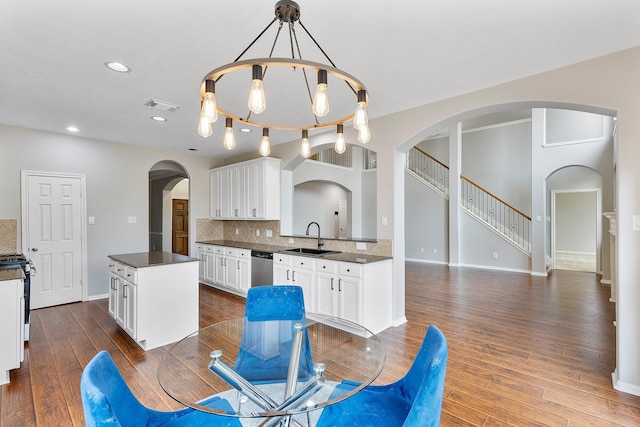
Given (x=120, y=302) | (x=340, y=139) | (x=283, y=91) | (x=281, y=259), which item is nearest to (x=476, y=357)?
(x=340, y=139)

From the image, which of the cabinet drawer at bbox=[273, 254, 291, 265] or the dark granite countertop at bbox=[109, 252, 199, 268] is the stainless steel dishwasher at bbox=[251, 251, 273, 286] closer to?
the cabinet drawer at bbox=[273, 254, 291, 265]

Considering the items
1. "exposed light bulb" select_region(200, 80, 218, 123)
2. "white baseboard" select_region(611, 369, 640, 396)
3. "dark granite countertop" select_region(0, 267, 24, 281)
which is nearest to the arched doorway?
"dark granite countertop" select_region(0, 267, 24, 281)

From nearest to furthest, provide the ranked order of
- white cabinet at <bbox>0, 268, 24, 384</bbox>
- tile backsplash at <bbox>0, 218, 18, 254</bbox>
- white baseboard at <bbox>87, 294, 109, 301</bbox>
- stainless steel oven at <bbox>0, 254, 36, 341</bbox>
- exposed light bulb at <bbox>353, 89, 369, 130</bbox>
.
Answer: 1. exposed light bulb at <bbox>353, 89, 369, 130</bbox>
2. white cabinet at <bbox>0, 268, 24, 384</bbox>
3. stainless steel oven at <bbox>0, 254, 36, 341</bbox>
4. tile backsplash at <bbox>0, 218, 18, 254</bbox>
5. white baseboard at <bbox>87, 294, 109, 301</bbox>

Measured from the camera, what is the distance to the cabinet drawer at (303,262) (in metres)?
3.94

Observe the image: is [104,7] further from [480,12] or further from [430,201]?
[430,201]

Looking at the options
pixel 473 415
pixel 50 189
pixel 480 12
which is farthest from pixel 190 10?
pixel 50 189

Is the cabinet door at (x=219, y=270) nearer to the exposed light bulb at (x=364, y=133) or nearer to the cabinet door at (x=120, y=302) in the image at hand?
the cabinet door at (x=120, y=302)

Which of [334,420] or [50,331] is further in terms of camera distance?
[50,331]

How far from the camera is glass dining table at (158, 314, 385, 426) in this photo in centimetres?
134

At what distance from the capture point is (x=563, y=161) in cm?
686

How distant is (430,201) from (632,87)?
639 centimetres

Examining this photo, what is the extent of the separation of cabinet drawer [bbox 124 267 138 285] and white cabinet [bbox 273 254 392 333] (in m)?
1.84

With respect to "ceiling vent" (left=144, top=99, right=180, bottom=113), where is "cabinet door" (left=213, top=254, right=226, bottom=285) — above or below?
below

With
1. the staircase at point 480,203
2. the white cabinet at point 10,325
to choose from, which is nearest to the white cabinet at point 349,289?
the white cabinet at point 10,325
